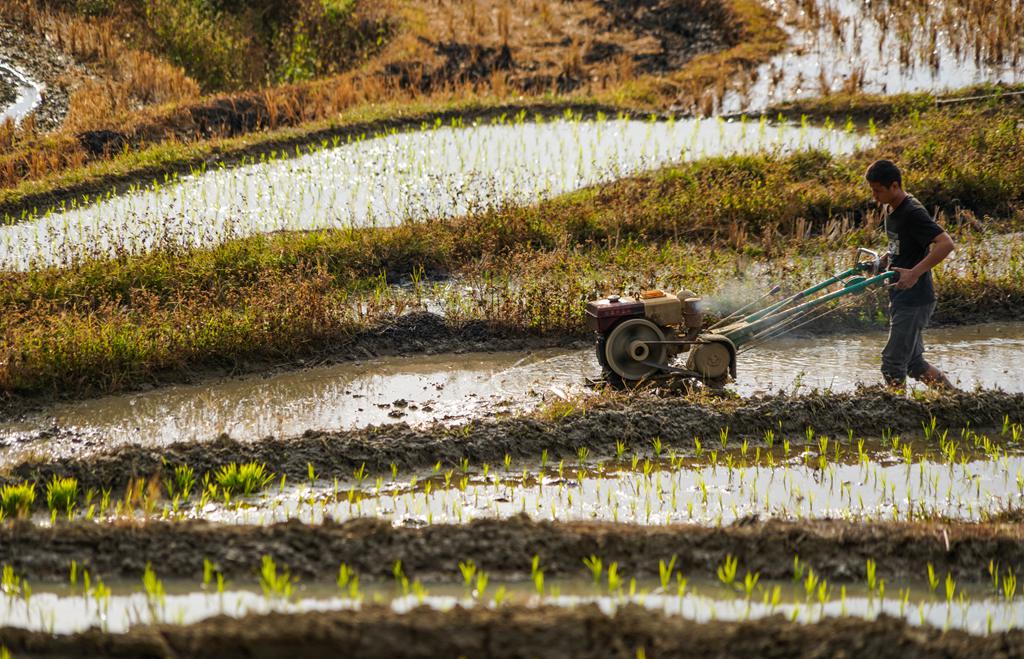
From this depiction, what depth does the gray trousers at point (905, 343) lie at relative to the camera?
646 cm

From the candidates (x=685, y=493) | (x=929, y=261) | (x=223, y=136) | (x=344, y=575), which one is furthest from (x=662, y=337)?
(x=223, y=136)

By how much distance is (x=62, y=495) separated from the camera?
17.9 ft

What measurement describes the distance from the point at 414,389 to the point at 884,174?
3.35 meters

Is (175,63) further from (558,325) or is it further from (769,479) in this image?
(769,479)

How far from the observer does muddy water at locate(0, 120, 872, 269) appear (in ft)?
31.6

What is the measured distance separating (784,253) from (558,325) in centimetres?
238

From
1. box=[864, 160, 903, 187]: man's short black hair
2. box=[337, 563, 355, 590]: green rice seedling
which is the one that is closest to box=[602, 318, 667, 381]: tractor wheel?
box=[864, 160, 903, 187]: man's short black hair

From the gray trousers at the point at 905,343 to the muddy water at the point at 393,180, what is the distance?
4265mm

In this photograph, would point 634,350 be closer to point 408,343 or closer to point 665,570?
point 408,343

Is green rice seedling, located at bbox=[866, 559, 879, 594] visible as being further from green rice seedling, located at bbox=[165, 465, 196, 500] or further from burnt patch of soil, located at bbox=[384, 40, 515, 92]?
burnt patch of soil, located at bbox=[384, 40, 515, 92]

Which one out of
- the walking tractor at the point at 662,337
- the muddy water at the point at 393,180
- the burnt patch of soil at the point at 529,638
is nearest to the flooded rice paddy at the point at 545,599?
the burnt patch of soil at the point at 529,638

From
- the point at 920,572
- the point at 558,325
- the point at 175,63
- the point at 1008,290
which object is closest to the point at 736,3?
the point at 175,63

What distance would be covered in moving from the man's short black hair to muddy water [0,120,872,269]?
427 centimetres

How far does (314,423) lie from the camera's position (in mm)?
6777
